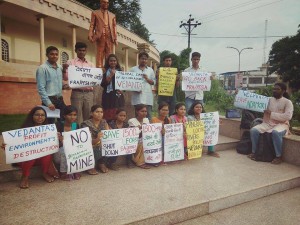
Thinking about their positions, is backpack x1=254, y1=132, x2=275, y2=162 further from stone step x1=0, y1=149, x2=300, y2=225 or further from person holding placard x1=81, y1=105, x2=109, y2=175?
person holding placard x1=81, y1=105, x2=109, y2=175

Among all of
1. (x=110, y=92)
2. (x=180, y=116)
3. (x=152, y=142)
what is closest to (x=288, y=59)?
(x=180, y=116)

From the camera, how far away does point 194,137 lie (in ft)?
17.3

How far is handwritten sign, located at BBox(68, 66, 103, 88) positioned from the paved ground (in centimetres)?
298

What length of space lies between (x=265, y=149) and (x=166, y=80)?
261 centimetres

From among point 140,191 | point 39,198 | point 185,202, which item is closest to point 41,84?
point 39,198

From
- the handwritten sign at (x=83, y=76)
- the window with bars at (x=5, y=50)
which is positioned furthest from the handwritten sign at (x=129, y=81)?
the window with bars at (x=5, y=50)

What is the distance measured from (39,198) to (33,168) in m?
0.89

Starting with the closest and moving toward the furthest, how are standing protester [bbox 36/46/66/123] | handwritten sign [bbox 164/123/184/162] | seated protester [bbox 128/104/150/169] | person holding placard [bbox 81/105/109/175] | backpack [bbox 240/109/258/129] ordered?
standing protester [bbox 36/46/66/123]
person holding placard [bbox 81/105/109/175]
seated protester [bbox 128/104/150/169]
handwritten sign [bbox 164/123/184/162]
backpack [bbox 240/109/258/129]

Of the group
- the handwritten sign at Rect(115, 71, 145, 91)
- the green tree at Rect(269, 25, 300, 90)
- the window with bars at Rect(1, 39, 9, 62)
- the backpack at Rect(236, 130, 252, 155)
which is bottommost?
the backpack at Rect(236, 130, 252, 155)

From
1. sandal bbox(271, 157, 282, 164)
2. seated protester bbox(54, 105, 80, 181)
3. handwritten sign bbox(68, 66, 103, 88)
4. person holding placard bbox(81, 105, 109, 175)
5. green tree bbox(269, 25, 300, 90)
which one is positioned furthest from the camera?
green tree bbox(269, 25, 300, 90)

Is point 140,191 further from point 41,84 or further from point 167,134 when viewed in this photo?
point 41,84

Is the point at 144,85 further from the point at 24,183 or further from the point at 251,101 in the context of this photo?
the point at 24,183

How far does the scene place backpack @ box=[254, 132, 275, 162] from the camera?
18.3 ft

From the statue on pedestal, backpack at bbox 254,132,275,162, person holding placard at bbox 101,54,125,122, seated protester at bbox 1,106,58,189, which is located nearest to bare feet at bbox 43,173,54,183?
seated protester at bbox 1,106,58,189
